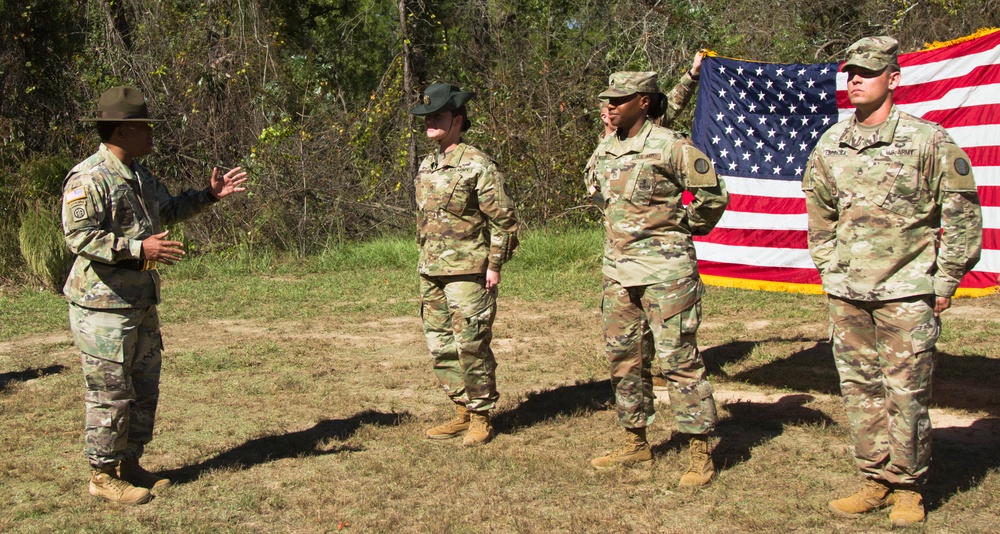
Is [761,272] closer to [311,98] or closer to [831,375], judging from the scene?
[831,375]

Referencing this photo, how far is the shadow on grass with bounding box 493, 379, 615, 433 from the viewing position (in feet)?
20.4

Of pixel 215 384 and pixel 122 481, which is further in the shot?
pixel 215 384

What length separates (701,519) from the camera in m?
4.44

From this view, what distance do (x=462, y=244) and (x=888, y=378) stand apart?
248cm

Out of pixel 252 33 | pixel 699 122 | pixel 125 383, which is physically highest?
pixel 252 33

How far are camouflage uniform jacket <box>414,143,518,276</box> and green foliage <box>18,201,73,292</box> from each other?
7956 mm

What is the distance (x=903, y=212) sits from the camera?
415 cm

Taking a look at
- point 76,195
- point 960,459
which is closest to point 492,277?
point 76,195

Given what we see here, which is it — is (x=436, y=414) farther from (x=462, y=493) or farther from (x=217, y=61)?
(x=217, y=61)

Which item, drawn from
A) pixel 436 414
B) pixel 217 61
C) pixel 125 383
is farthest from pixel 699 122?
pixel 217 61

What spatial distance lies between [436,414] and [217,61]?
38.1 ft

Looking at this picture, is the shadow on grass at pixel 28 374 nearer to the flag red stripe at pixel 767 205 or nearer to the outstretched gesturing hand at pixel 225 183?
the outstretched gesturing hand at pixel 225 183

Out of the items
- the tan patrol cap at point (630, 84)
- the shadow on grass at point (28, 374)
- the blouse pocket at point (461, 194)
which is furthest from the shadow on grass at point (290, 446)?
the shadow on grass at point (28, 374)

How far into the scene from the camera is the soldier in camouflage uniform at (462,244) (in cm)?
562
